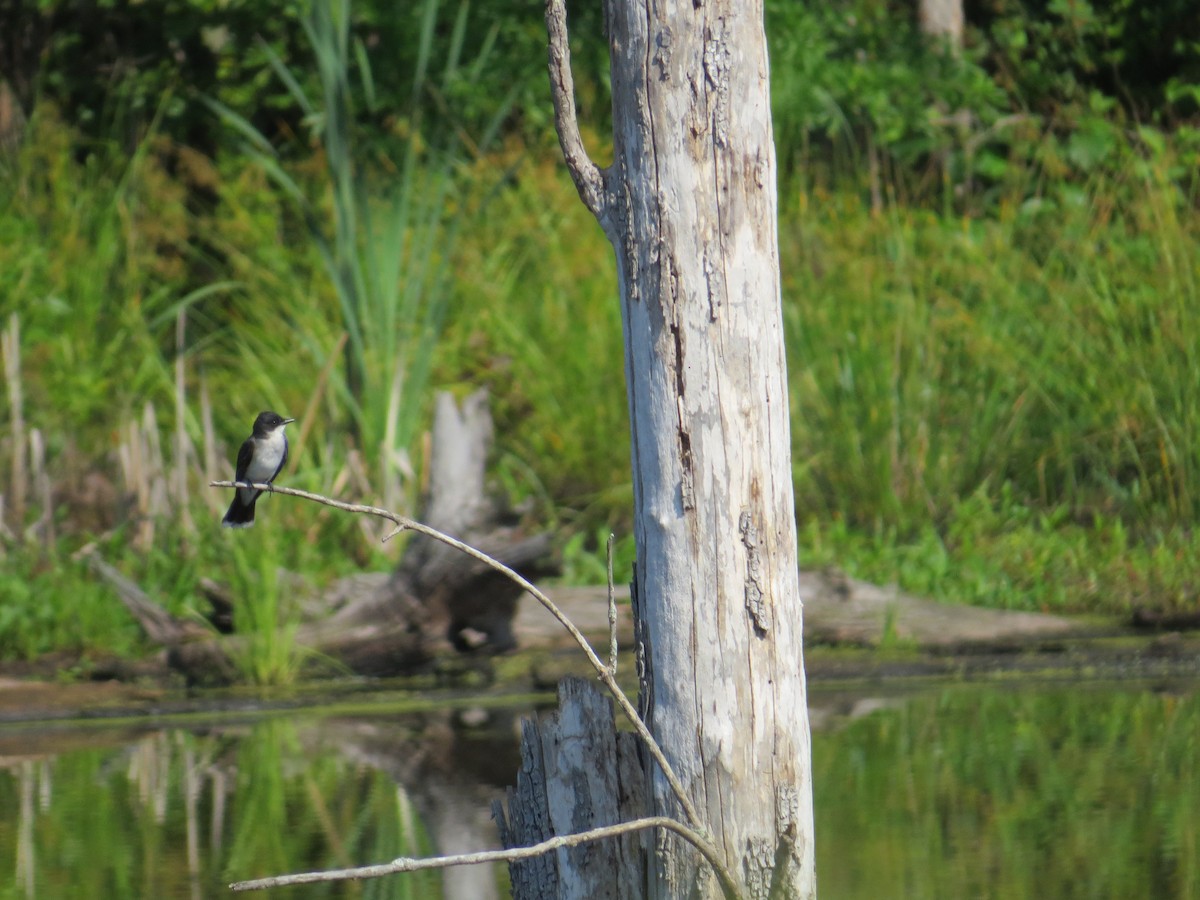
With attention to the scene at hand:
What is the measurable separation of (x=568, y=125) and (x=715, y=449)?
2.52 ft

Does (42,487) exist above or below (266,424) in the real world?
below

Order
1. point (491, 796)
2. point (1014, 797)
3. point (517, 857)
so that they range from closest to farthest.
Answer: point (517, 857) < point (1014, 797) < point (491, 796)

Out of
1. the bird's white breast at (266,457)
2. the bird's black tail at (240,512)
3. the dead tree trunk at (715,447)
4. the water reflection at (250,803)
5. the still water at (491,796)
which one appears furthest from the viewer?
the bird's black tail at (240,512)

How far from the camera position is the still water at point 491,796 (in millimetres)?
4438

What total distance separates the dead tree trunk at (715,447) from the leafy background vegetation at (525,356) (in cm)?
378

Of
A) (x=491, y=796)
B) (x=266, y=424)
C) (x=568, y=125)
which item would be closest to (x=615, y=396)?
(x=266, y=424)

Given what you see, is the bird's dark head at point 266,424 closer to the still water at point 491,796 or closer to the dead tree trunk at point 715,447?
the still water at point 491,796

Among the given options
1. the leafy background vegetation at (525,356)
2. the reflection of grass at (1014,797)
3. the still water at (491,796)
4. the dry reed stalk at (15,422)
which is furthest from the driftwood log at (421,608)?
the reflection of grass at (1014,797)

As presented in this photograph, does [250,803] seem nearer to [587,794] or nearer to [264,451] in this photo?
[264,451]

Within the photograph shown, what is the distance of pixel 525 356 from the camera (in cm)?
927

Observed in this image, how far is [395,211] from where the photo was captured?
870cm

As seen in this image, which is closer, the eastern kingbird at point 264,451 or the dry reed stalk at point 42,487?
the eastern kingbird at point 264,451

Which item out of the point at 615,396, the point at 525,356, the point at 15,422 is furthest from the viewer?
the point at 525,356

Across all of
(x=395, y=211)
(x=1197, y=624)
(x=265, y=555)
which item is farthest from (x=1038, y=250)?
(x=265, y=555)
